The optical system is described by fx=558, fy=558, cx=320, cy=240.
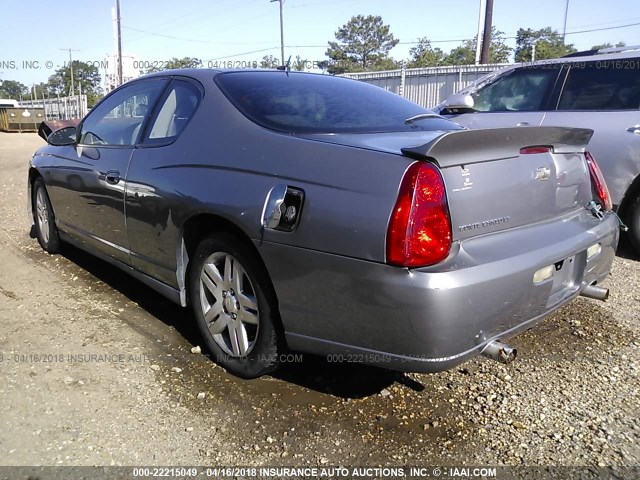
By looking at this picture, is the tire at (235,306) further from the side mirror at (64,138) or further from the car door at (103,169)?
the side mirror at (64,138)

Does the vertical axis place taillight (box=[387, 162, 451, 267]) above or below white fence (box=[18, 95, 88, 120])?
below

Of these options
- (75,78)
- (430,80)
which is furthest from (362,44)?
(430,80)

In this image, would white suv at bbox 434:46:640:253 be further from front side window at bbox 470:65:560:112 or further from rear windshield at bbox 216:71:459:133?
rear windshield at bbox 216:71:459:133

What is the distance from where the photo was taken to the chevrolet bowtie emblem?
261 centimetres

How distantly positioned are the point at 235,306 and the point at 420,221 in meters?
1.16

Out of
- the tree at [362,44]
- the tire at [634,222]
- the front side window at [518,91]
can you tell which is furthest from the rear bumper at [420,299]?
the tree at [362,44]

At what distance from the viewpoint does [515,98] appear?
18.3 ft

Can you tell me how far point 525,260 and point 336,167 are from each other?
0.89 metres

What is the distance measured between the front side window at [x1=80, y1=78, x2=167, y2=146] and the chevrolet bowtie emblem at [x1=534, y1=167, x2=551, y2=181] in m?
2.27

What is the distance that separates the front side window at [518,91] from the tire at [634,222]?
1.24m

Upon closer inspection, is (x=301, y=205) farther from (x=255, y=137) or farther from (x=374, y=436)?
(x=374, y=436)

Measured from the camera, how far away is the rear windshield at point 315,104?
2.79m

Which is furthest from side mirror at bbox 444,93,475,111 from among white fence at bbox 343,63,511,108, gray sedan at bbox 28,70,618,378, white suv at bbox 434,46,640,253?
white fence at bbox 343,63,511,108

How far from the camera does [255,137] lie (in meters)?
2.68
